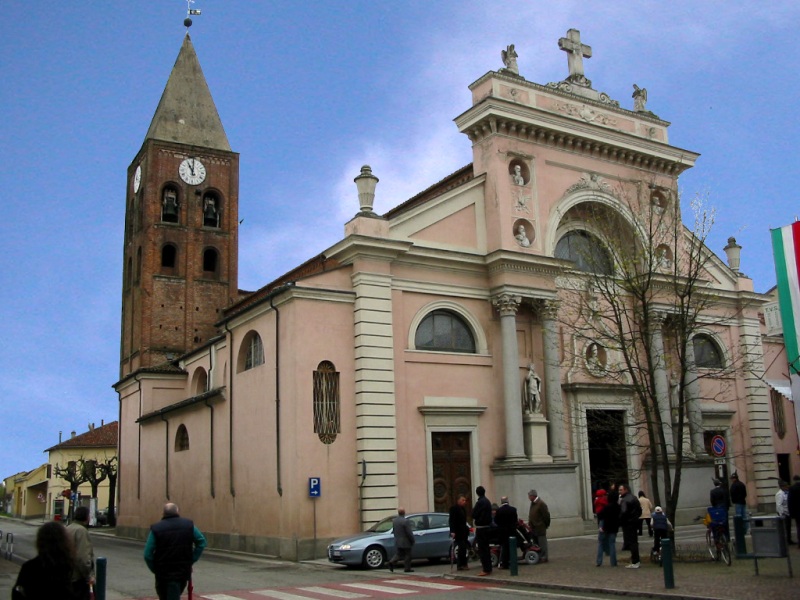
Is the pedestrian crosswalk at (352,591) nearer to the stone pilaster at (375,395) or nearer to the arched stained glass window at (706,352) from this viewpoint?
the stone pilaster at (375,395)

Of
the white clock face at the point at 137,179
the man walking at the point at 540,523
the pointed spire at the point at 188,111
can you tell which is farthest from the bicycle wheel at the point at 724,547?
the white clock face at the point at 137,179

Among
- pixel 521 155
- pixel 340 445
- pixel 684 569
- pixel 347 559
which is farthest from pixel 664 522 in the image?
pixel 521 155

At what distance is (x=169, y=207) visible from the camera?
45656mm

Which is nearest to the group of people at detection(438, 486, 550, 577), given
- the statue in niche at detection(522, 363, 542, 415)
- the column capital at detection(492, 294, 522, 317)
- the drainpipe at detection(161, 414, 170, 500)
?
the statue in niche at detection(522, 363, 542, 415)

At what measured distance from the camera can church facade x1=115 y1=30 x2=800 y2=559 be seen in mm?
23891

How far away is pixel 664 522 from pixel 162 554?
11.3m

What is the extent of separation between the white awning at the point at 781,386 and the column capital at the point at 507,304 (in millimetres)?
13812

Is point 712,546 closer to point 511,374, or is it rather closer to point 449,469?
point 449,469

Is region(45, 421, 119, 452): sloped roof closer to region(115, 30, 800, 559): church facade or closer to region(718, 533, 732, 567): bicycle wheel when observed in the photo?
region(115, 30, 800, 559): church facade

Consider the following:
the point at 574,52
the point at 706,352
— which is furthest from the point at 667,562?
the point at 574,52

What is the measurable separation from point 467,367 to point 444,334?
4.23 ft

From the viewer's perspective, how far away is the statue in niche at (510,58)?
29.4m

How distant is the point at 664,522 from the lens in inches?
674

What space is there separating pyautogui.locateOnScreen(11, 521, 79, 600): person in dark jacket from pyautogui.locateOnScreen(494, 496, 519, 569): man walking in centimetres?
1231
